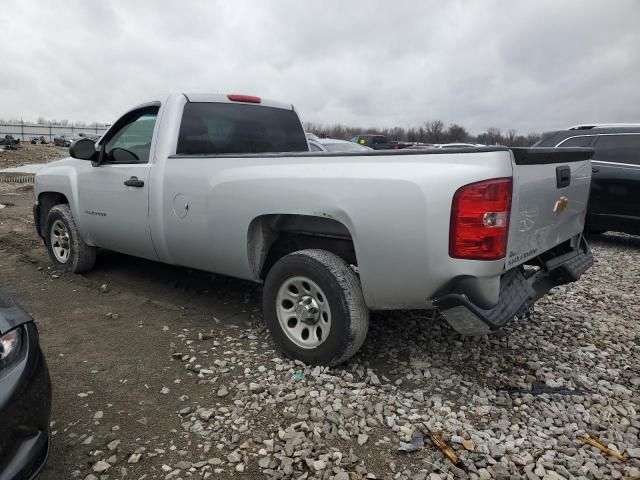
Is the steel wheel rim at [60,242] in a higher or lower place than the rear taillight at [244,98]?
lower

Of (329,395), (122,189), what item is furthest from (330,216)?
(122,189)

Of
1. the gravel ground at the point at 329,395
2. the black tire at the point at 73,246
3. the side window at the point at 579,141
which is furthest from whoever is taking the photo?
the side window at the point at 579,141

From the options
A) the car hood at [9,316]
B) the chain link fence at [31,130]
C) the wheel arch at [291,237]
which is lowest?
the car hood at [9,316]

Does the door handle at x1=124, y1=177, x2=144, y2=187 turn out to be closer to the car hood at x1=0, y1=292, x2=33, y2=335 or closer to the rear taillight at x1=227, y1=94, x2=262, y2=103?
the rear taillight at x1=227, y1=94, x2=262, y2=103

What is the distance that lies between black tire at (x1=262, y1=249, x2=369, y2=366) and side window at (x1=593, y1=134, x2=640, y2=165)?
19.0ft

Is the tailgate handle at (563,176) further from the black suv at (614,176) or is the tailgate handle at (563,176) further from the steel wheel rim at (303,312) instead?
the black suv at (614,176)

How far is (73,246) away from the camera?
4.89 m

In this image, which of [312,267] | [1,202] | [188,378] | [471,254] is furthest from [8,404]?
[1,202]

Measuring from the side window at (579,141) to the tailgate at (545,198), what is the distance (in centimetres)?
422

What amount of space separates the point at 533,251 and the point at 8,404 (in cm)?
275

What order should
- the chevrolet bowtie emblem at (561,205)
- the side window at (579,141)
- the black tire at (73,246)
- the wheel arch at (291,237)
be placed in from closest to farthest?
the chevrolet bowtie emblem at (561,205)
the wheel arch at (291,237)
the black tire at (73,246)
the side window at (579,141)

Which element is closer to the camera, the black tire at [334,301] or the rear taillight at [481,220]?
the rear taillight at [481,220]

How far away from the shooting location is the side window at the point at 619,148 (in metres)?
6.72

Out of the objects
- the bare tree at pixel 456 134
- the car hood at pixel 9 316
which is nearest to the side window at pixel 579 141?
the car hood at pixel 9 316
